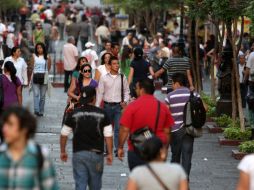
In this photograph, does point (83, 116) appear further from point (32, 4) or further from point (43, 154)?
point (32, 4)

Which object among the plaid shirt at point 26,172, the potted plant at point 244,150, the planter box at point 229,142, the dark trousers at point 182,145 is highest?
the plaid shirt at point 26,172

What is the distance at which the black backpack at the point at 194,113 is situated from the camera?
1448cm

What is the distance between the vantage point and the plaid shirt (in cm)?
874

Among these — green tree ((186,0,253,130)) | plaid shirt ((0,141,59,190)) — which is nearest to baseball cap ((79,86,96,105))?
plaid shirt ((0,141,59,190))

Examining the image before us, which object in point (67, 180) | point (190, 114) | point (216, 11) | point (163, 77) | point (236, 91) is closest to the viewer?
point (190, 114)

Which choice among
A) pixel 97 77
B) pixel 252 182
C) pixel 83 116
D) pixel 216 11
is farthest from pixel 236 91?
pixel 252 182

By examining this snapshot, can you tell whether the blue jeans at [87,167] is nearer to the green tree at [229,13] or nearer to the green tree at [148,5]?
the green tree at [229,13]

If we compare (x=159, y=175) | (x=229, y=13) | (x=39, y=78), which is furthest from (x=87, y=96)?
(x=39, y=78)

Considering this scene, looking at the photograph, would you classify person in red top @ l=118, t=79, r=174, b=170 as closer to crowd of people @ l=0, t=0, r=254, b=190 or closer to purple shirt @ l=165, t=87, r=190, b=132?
crowd of people @ l=0, t=0, r=254, b=190

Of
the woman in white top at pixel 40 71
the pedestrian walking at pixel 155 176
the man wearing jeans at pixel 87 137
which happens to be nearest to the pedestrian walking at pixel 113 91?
the man wearing jeans at pixel 87 137

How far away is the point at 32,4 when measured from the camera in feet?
255

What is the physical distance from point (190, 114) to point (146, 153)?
527 cm

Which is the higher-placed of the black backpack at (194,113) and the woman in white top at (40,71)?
the black backpack at (194,113)

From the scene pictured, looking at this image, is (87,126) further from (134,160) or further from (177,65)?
(177,65)
